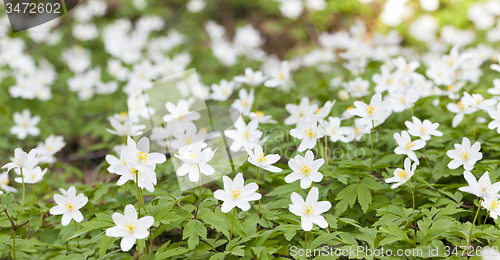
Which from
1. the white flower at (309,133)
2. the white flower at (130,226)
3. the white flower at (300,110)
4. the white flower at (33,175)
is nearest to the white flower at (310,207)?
the white flower at (309,133)

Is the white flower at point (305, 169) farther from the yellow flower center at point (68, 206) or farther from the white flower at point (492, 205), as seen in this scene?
the yellow flower center at point (68, 206)

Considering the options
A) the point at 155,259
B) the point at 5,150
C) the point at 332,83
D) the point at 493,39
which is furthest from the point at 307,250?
the point at 493,39

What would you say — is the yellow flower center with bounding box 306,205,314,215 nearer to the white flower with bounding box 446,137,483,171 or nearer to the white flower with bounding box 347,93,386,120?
the white flower with bounding box 347,93,386,120

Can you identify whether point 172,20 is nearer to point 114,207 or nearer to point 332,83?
point 332,83

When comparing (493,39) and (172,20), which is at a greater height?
(493,39)

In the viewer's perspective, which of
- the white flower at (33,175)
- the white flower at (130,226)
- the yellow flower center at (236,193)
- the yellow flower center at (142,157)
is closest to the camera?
the white flower at (130,226)
